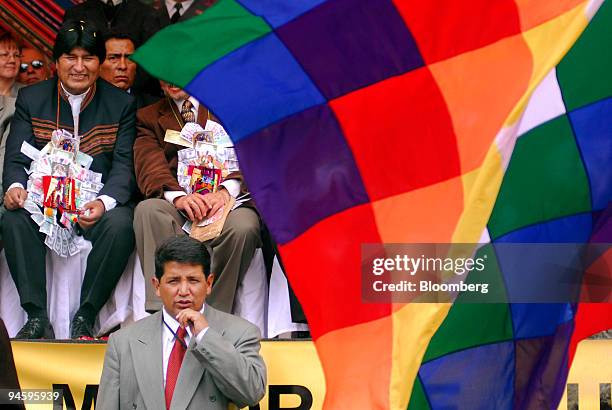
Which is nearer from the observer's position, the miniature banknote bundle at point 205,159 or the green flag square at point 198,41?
the green flag square at point 198,41

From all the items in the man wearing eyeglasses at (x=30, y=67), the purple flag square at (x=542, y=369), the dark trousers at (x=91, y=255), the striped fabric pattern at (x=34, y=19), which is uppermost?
the striped fabric pattern at (x=34, y=19)

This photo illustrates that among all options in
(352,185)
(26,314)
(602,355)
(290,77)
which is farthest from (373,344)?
(26,314)

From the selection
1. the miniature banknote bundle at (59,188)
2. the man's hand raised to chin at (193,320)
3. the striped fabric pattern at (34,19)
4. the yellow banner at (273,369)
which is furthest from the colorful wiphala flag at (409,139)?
the striped fabric pattern at (34,19)

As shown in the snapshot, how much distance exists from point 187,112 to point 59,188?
2.74 ft

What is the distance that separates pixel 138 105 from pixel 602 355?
307cm

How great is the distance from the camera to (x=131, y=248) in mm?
8445

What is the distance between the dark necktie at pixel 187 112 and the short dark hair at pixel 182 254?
169 cm

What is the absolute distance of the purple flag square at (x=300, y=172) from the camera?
634 centimetres

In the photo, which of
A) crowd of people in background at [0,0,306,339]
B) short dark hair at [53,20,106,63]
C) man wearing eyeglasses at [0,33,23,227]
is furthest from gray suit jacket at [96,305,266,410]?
man wearing eyeglasses at [0,33,23,227]

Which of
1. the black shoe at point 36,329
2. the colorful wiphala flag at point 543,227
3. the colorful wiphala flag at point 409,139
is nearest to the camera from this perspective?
Result: the colorful wiphala flag at point 409,139

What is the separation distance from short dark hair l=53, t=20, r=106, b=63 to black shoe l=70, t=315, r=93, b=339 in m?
1.53

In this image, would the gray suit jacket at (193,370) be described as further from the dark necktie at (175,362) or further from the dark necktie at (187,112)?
the dark necktie at (187,112)

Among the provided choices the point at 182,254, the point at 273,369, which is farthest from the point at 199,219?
the point at 182,254

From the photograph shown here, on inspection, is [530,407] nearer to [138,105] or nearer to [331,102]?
[331,102]
